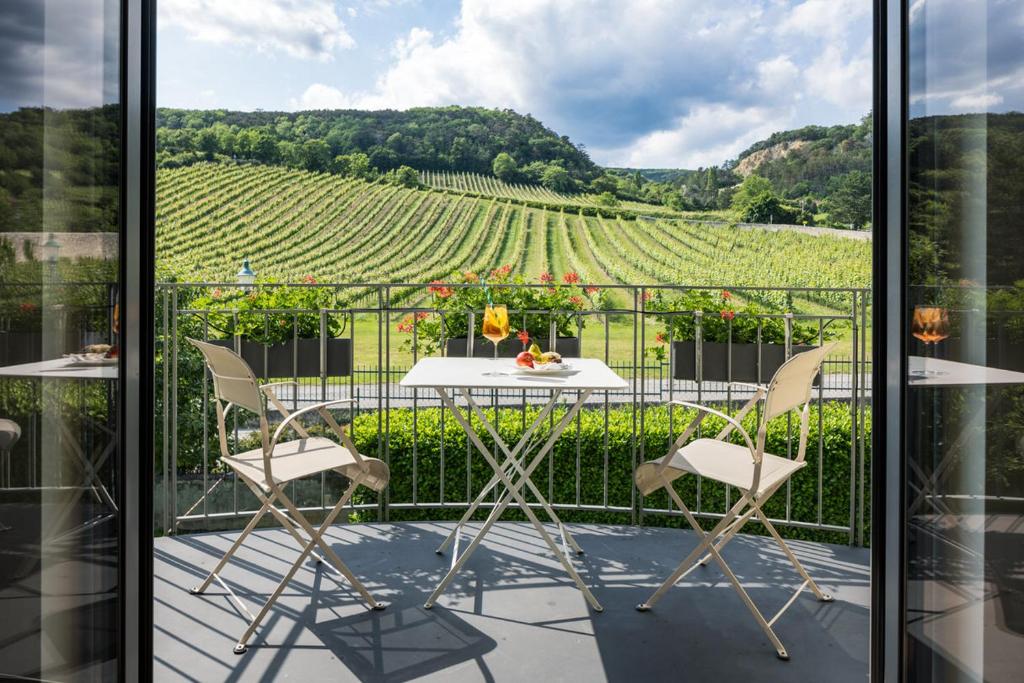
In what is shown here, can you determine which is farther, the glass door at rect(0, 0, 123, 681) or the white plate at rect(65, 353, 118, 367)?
the white plate at rect(65, 353, 118, 367)

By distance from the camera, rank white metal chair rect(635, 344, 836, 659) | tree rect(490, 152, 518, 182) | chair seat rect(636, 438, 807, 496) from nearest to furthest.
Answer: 1. white metal chair rect(635, 344, 836, 659)
2. chair seat rect(636, 438, 807, 496)
3. tree rect(490, 152, 518, 182)

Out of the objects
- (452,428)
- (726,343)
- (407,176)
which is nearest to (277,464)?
(726,343)

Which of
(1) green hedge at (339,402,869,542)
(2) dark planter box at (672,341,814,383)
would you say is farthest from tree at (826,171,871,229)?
(2) dark planter box at (672,341,814,383)

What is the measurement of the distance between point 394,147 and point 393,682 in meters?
22.1

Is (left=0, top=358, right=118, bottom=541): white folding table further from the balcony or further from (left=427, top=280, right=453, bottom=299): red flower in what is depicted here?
(left=427, top=280, right=453, bottom=299): red flower

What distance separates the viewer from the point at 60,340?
1.17m

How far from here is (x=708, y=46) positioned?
22516 mm

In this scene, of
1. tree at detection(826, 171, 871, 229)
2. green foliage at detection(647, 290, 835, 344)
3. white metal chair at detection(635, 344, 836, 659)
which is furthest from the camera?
tree at detection(826, 171, 871, 229)

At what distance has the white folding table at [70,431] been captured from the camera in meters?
1.10

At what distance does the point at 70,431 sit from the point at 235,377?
117 centimetres

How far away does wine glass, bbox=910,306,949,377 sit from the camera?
1.30 meters

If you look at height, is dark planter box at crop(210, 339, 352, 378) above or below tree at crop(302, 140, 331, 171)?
below

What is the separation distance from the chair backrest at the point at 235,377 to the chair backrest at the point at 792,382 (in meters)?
1.57

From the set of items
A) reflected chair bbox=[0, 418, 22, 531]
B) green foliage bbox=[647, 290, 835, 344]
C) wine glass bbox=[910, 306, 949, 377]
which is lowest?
reflected chair bbox=[0, 418, 22, 531]
